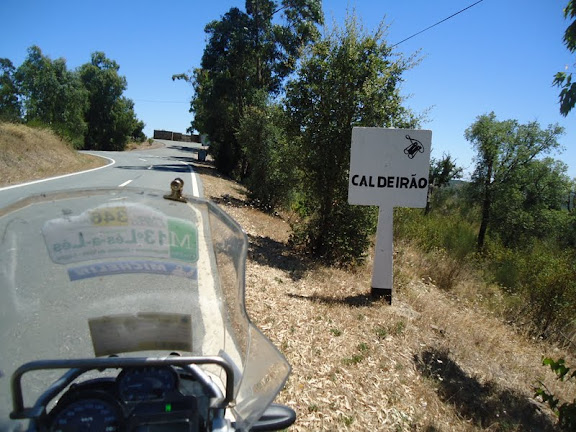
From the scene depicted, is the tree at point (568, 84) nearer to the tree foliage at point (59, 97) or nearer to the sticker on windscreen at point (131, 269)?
the sticker on windscreen at point (131, 269)

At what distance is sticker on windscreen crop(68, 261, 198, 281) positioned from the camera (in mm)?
1683

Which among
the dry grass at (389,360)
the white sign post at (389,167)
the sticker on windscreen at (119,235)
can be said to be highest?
the white sign post at (389,167)

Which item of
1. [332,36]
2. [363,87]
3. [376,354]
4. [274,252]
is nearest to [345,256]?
[274,252]

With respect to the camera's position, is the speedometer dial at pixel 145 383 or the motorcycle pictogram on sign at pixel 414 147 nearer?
the speedometer dial at pixel 145 383

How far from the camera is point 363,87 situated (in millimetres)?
7180

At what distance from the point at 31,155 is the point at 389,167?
2112 cm

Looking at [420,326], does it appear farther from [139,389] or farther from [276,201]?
[276,201]

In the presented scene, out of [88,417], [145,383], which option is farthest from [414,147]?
[88,417]

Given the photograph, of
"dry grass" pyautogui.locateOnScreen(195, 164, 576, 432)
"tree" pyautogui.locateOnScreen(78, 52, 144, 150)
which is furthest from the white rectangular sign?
"tree" pyautogui.locateOnScreen(78, 52, 144, 150)

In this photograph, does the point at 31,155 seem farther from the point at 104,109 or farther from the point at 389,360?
the point at 104,109

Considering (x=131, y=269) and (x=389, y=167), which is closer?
(x=131, y=269)

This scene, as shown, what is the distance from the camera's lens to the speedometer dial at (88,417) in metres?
1.35

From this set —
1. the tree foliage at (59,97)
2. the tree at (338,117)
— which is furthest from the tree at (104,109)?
the tree at (338,117)

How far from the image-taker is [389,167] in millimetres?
5730
